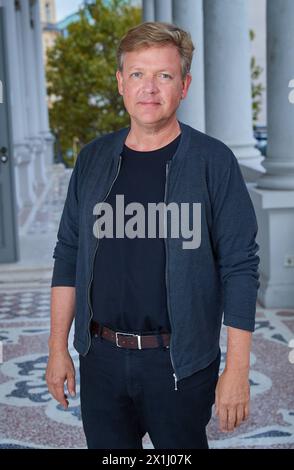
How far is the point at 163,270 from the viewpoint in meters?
2.13

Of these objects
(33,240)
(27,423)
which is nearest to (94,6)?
(33,240)

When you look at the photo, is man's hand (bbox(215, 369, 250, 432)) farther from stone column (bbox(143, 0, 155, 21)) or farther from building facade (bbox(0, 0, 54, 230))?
stone column (bbox(143, 0, 155, 21))

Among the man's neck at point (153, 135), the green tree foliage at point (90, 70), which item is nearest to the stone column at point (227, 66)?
the man's neck at point (153, 135)

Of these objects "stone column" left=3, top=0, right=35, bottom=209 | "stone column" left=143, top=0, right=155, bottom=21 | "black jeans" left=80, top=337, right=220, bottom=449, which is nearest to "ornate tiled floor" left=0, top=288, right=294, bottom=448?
"black jeans" left=80, top=337, right=220, bottom=449

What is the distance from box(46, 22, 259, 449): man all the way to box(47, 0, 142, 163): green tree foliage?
3308 cm

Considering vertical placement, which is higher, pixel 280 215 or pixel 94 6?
pixel 94 6

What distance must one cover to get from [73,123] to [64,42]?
4.19 m

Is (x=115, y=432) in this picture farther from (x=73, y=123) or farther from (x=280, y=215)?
(x=73, y=123)

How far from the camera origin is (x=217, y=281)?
2189 millimetres

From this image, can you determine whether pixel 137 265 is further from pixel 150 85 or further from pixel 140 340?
pixel 150 85

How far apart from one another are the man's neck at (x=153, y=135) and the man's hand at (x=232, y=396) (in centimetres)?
67

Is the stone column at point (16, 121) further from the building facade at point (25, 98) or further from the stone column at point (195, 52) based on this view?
the stone column at point (195, 52)

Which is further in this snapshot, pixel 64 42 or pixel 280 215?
pixel 64 42

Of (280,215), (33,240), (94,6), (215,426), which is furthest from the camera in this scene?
(94,6)
